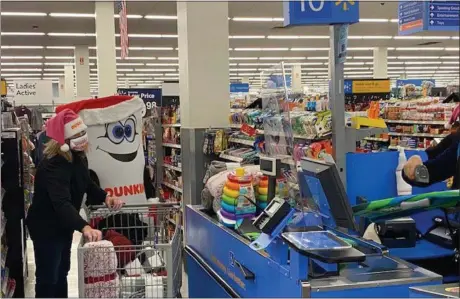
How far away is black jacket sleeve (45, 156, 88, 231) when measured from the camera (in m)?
3.44

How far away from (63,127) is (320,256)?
233 cm

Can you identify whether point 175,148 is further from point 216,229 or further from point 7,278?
point 216,229

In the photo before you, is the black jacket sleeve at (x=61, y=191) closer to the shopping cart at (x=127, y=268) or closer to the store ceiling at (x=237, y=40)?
the shopping cart at (x=127, y=268)

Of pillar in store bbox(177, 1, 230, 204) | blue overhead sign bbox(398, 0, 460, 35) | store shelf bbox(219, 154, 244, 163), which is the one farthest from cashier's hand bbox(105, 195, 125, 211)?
blue overhead sign bbox(398, 0, 460, 35)

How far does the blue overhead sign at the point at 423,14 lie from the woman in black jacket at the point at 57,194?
200 inches

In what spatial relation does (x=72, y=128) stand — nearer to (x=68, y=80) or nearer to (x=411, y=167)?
(x=411, y=167)

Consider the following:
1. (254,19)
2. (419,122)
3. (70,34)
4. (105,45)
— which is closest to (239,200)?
(419,122)

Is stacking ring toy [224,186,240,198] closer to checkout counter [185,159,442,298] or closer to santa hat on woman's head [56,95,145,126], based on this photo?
checkout counter [185,159,442,298]

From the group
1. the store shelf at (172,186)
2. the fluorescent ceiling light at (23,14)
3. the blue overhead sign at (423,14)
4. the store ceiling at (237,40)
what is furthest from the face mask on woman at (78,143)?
the fluorescent ceiling light at (23,14)

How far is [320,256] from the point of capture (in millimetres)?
2072

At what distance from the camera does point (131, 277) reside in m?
3.25

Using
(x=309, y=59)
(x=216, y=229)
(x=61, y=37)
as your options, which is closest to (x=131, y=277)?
(x=216, y=229)

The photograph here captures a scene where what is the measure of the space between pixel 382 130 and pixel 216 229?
1.18 meters

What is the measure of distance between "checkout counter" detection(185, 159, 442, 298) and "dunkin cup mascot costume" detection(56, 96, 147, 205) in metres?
1.87
